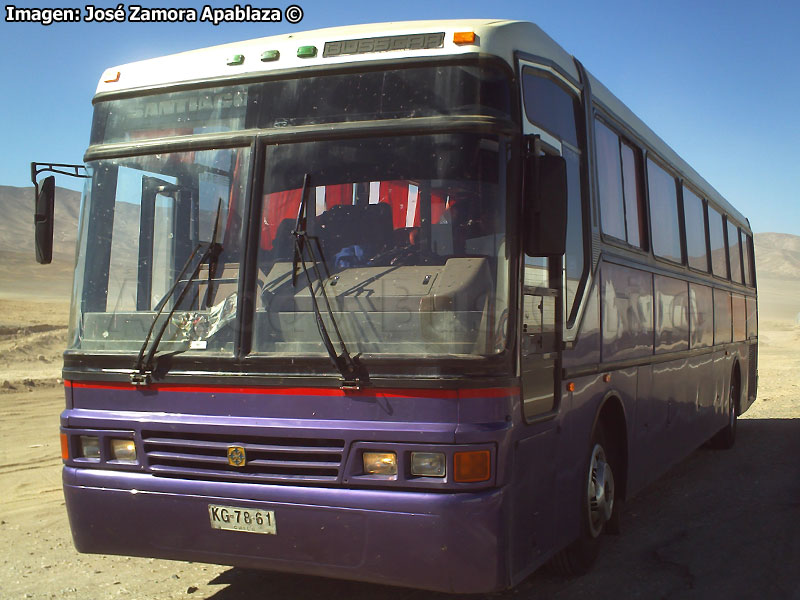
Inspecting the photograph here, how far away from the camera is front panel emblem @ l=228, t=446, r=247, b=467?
189 inches

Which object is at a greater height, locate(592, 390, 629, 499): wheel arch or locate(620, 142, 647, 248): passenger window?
locate(620, 142, 647, 248): passenger window

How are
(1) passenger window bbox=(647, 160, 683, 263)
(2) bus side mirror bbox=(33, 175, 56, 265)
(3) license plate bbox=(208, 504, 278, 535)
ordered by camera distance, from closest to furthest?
(3) license plate bbox=(208, 504, 278, 535)
(2) bus side mirror bbox=(33, 175, 56, 265)
(1) passenger window bbox=(647, 160, 683, 263)

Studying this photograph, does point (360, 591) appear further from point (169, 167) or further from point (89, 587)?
point (169, 167)

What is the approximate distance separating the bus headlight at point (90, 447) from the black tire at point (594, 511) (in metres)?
2.93

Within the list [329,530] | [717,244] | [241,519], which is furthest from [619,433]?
[717,244]

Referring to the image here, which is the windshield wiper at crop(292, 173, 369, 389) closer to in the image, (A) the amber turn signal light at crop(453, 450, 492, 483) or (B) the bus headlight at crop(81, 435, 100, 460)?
(A) the amber turn signal light at crop(453, 450, 492, 483)

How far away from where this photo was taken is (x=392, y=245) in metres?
4.81

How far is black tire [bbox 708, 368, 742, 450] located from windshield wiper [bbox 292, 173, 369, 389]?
8.68m

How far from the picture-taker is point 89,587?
5.86 meters

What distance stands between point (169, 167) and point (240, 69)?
2.24 ft

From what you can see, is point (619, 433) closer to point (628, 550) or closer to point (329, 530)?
point (628, 550)

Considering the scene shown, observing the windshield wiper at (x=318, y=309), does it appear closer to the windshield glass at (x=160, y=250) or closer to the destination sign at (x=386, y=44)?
the windshield glass at (x=160, y=250)

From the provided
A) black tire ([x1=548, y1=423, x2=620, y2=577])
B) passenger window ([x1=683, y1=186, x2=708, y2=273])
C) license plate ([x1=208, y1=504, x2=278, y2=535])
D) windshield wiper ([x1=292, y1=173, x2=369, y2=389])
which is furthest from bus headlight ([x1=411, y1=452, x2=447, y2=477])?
passenger window ([x1=683, y1=186, x2=708, y2=273])

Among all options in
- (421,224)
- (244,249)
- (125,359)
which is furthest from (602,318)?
(125,359)
